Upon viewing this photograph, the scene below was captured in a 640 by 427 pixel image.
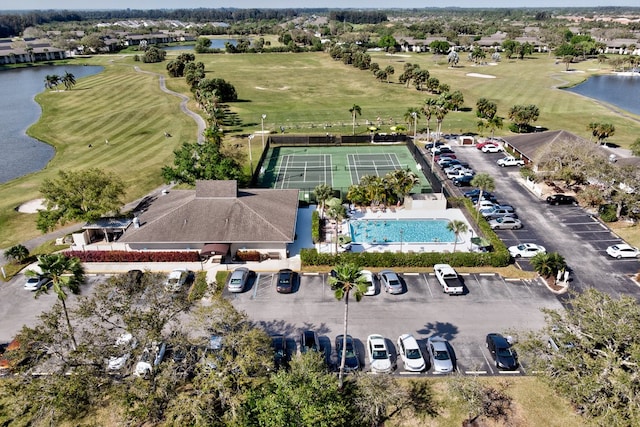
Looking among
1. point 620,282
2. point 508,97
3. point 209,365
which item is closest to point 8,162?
point 209,365

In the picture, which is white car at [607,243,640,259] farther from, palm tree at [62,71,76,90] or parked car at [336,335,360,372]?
palm tree at [62,71,76,90]

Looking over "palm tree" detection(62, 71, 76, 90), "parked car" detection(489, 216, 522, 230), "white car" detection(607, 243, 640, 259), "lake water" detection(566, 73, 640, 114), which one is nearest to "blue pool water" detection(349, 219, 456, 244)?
"parked car" detection(489, 216, 522, 230)

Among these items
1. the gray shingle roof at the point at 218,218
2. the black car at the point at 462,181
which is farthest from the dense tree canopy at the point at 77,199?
the black car at the point at 462,181

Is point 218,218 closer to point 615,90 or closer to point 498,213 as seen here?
point 498,213

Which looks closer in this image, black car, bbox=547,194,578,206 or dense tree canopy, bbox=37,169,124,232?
dense tree canopy, bbox=37,169,124,232

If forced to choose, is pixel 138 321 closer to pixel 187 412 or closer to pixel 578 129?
pixel 187 412

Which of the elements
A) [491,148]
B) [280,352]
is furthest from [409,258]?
[491,148]

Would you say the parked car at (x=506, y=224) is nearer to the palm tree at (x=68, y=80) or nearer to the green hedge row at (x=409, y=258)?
the green hedge row at (x=409, y=258)
